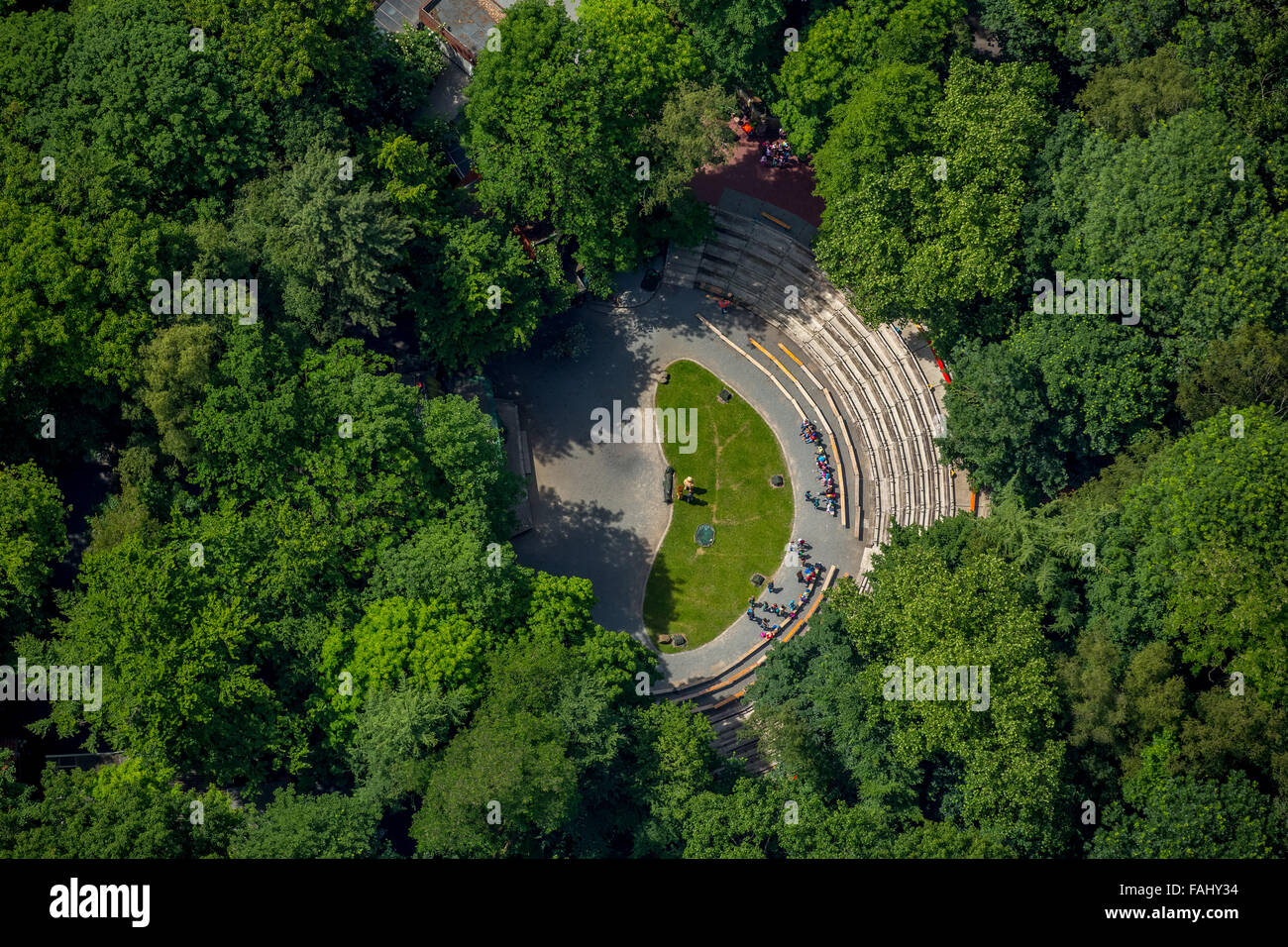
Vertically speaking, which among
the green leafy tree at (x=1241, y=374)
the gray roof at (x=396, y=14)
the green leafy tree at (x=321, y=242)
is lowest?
the green leafy tree at (x=1241, y=374)

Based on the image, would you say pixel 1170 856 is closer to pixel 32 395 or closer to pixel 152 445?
pixel 152 445

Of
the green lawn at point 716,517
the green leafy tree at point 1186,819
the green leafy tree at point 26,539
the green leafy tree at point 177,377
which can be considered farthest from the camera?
the green lawn at point 716,517

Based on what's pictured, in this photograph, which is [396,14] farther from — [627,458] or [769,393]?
[769,393]

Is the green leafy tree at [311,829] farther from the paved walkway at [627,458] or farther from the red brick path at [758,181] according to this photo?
the red brick path at [758,181]

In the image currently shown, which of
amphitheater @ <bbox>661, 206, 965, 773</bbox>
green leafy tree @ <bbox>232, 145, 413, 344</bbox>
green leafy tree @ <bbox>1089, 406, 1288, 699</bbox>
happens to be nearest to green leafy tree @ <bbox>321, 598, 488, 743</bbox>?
green leafy tree @ <bbox>232, 145, 413, 344</bbox>

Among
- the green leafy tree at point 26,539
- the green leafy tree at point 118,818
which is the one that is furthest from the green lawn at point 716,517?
the green leafy tree at point 26,539

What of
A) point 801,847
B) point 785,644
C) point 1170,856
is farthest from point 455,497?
point 1170,856

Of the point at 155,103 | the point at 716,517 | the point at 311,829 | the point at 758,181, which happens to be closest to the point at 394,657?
the point at 311,829
